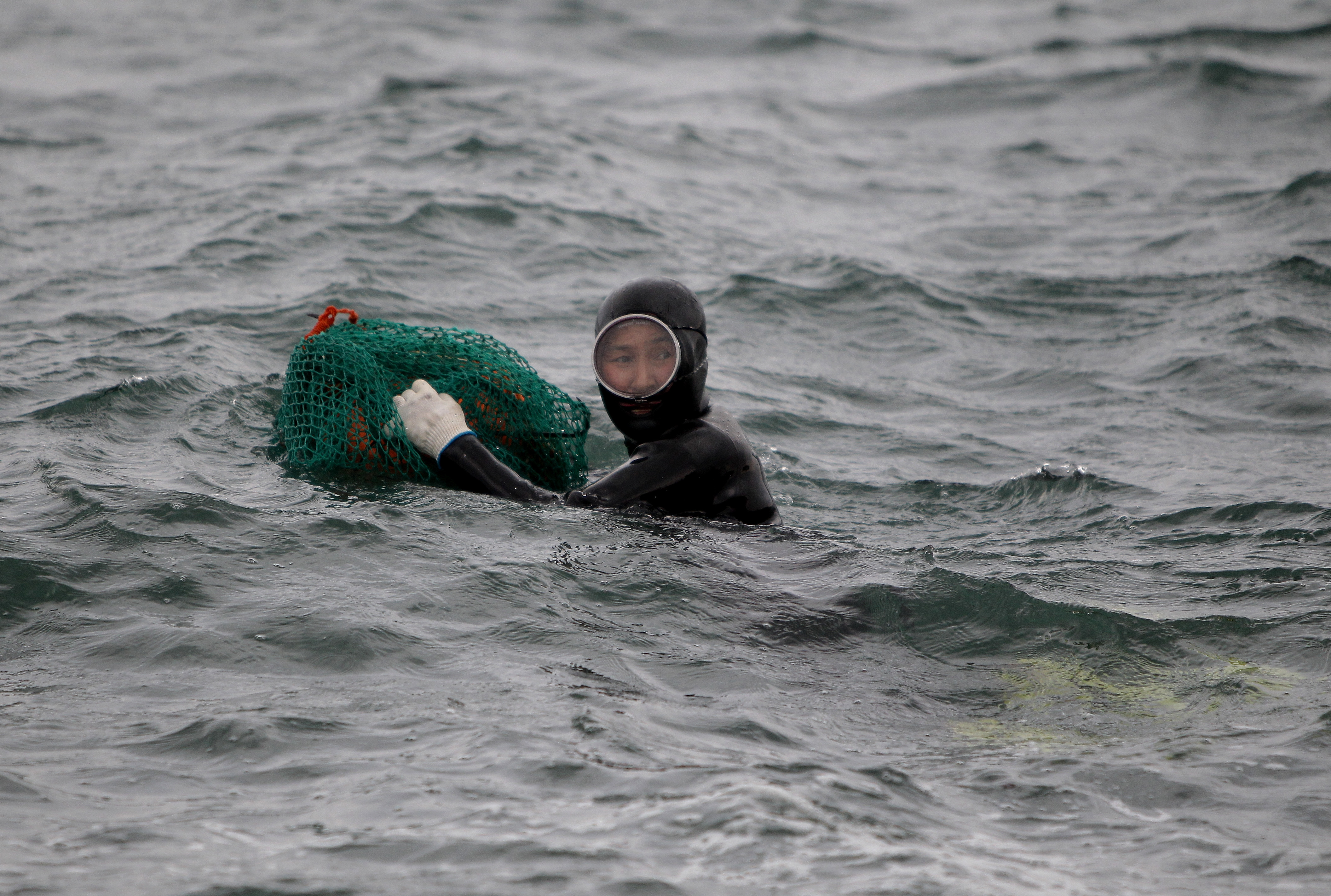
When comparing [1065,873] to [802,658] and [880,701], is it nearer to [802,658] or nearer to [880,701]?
[880,701]

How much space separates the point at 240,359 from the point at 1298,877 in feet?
21.7

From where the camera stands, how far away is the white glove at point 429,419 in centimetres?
574

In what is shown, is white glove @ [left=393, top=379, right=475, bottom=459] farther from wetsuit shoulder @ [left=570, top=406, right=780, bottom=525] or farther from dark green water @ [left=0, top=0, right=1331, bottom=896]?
wetsuit shoulder @ [left=570, top=406, right=780, bottom=525]

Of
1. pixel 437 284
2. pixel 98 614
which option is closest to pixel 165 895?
pixel 98 614

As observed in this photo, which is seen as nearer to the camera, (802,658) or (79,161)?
(802,658)

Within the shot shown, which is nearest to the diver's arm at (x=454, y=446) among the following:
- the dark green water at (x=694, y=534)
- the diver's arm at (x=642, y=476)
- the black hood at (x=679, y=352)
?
the dark green water at (x=694, y=534)

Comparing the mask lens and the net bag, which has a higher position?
the mask lens

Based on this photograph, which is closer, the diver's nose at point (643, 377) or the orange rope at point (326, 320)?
the diver's nose at point (643, 377)

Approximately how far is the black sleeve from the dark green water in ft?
0.36

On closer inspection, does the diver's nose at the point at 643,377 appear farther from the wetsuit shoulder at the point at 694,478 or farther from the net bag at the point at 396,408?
the net bag at the point at 396,408

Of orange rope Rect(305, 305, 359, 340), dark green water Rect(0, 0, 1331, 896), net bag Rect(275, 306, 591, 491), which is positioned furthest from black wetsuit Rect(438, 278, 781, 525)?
orange rope Rect(305, 305, 359, 340)

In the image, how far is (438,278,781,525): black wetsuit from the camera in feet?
18.6

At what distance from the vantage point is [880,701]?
4.57 metres

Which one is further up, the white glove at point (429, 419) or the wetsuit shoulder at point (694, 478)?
the white glove at point (429, 419)
